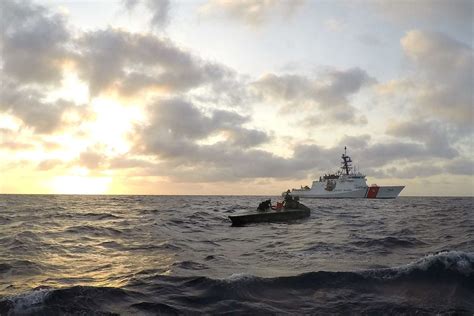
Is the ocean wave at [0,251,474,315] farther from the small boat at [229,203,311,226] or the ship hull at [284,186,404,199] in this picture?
the ship hull at [284,186,404,199]

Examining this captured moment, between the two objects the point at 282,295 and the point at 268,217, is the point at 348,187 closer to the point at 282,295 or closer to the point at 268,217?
the point at 268,217

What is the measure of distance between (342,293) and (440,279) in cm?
318

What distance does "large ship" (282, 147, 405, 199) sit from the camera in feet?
324

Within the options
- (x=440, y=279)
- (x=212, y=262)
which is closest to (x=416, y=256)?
(x=440, y=279)

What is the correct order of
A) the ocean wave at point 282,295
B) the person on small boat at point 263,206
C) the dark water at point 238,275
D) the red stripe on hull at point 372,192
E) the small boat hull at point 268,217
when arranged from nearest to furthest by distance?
the ocean wave at point 282,295 < the dark water at point 238,275 < the small boat hull at point 268,217 < the person on small boat at point 263,206 < the red stripe on hull at point 372,192

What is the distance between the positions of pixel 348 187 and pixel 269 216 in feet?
254

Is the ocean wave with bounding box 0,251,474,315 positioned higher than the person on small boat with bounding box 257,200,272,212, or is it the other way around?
the person on small boat with bounding box 257,200,272,212

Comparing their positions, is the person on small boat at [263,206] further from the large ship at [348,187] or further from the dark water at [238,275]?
the large ship at [348,187]

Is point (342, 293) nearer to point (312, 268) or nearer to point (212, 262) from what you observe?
point (312, 268)

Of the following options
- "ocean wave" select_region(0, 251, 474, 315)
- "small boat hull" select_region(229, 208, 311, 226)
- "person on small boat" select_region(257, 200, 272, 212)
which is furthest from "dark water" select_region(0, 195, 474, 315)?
"person on small boat" select_region(257, 200, 272, 212)

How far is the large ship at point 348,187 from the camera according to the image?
9888 cm

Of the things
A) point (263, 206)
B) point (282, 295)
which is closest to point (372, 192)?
point (263, 206)

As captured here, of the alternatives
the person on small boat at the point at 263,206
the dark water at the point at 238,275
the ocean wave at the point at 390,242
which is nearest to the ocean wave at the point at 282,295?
the dark water at the point at 238,275

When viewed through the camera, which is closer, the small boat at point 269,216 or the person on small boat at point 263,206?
the small boat at point 269,216
